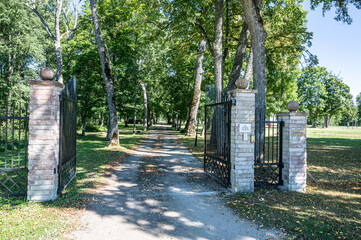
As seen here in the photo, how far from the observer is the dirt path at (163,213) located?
12.3ft

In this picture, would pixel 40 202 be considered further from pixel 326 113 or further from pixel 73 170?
pixel 326 113

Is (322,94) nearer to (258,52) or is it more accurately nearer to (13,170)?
(258,52)

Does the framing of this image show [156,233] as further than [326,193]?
No

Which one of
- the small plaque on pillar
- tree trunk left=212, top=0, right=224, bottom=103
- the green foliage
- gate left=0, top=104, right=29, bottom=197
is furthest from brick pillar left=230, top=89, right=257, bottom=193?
the green foliage

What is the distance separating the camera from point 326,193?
586 centimetres

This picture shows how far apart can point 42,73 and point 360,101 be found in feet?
341

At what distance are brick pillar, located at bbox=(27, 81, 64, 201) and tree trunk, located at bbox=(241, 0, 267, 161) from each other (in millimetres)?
6742

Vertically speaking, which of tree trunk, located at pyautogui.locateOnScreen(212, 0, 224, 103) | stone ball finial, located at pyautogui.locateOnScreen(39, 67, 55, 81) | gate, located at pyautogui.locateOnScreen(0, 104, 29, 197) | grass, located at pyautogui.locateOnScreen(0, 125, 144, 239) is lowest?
grass, located at pyautogui.locateOnScreen(0, 125, 144, 239)

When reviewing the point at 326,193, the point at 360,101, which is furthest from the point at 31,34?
the point at 360,101

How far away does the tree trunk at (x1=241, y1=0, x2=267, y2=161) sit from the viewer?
8.34 metres

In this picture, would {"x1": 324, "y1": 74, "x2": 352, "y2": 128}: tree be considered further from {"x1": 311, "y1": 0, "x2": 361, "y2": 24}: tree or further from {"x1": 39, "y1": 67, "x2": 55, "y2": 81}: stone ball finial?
{"x1": 39, "y1": 67, "x2": 55, "y2": 81}: stone ball finial

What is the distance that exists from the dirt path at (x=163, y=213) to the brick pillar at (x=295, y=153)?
6.27 ft

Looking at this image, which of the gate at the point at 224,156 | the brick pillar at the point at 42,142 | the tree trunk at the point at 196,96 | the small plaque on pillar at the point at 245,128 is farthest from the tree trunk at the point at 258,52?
the tree trunk at the point at 196,96

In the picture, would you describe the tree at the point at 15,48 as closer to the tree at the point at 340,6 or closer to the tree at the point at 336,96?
the tree at the point at 340,6
